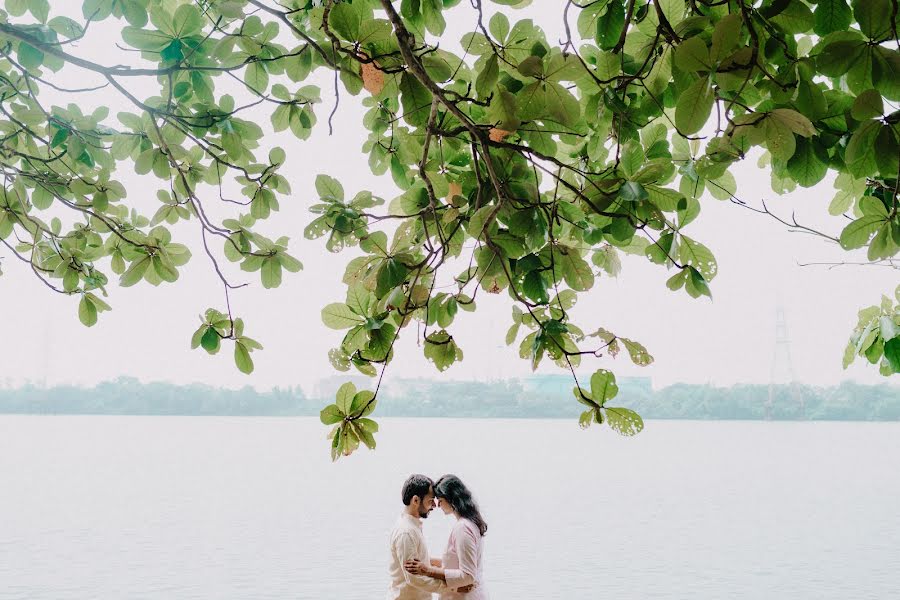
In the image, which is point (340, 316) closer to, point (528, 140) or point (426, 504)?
point (528, 140)

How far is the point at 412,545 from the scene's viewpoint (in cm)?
430

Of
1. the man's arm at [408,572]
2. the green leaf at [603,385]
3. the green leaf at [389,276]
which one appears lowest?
the man's arm at [408,572]

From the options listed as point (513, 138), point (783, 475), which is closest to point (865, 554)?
point (783, 475)

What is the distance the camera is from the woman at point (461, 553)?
4.19 meters

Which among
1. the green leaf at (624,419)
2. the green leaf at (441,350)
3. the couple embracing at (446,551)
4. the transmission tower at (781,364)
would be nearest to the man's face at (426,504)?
the couple embracing at (446,551)

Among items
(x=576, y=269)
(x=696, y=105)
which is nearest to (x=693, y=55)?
(x=696, y=105)

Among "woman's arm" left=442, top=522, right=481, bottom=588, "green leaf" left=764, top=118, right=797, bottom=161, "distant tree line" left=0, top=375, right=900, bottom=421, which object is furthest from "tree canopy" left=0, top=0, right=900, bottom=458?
"distant tree line" left=0, top=375, right=900, bottom=421

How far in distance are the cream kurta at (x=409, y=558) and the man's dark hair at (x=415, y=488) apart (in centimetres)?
10

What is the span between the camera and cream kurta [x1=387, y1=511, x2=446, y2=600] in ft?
13.9

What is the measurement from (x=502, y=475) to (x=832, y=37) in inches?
1517

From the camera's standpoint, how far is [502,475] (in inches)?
1515

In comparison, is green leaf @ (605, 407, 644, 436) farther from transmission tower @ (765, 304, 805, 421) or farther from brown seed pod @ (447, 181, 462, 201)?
transmission tower @ (765, 304, 805, 421)

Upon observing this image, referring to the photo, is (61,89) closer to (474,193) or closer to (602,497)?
(474,193)

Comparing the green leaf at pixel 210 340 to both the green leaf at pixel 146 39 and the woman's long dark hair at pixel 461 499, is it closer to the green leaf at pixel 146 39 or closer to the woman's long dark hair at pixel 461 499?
the green leaf at pixel 146 39
